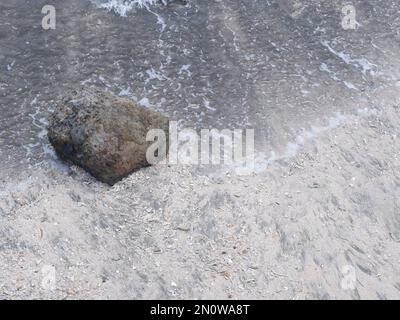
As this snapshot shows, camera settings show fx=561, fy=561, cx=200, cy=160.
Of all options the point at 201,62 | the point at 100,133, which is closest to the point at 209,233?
the point at 100,133

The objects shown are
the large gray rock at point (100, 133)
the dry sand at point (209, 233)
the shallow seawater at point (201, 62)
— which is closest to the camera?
the dry sand at point (209, 233)

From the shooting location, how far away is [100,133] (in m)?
9.00

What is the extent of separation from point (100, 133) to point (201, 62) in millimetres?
3542

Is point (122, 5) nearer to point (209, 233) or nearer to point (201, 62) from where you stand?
point (201, 62)

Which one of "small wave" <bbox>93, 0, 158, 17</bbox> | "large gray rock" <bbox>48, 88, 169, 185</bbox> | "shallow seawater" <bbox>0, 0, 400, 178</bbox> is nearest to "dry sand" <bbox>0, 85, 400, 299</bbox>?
"large gray rock" <bbox>48, 88, 169, 185</bbox>

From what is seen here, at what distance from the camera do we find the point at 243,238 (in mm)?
8711

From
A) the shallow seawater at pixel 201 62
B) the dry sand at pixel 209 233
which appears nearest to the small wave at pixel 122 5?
the shallow seawater at pixel 201 62

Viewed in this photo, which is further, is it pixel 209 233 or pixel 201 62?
pixel 201 62

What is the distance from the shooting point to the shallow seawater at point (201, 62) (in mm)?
10516

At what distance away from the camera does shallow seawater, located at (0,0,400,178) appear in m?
10.5

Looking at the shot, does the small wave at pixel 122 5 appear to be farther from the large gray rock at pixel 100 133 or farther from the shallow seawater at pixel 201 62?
the large gray rock at pixel 100 133

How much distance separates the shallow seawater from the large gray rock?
69 centimetres

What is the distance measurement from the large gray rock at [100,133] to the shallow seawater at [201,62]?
0.69 meters
